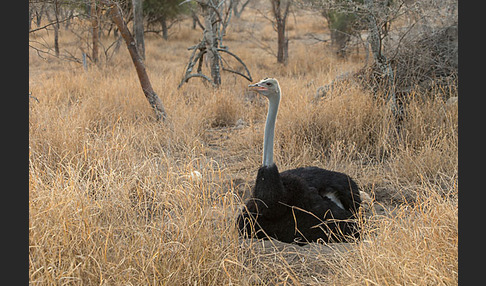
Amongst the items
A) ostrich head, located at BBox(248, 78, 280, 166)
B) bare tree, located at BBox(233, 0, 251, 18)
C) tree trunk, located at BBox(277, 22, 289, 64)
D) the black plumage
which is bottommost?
the black plumage

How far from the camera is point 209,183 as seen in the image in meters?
3.38

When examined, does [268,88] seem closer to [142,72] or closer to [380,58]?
[380,58]

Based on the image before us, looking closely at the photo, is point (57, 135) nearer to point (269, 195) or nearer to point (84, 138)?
point (84, 138)

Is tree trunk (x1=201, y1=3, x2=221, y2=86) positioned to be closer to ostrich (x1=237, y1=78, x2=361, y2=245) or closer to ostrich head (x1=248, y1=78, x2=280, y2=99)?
ostrich head (x1=248, y1=78, x2=280, y2=99)

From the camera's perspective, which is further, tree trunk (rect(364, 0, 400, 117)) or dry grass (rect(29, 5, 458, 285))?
tree trunk (rect(364, 0, 400, 117))

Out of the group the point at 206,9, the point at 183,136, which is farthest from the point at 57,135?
the point at 206,9

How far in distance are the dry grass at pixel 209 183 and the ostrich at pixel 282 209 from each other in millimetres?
118

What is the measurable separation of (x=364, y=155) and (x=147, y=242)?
116 inches

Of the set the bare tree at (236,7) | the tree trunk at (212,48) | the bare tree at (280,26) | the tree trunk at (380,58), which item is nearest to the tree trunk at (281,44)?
the bare tree at (280,26)

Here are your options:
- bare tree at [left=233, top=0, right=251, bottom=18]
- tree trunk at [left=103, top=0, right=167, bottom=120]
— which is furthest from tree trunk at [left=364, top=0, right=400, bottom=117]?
bare tree at [left=233, top=0, right=251, bottom=18]

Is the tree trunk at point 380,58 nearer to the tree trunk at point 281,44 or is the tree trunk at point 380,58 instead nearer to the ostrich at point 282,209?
the ostrich at point 282,209

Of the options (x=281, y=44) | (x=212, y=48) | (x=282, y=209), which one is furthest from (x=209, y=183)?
(x=281, y=44)

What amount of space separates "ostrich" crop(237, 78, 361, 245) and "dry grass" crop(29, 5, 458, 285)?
0.12 m

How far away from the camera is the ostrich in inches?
124
